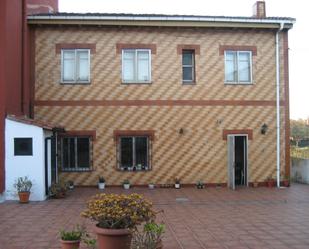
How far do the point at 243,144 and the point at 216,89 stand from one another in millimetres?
2845

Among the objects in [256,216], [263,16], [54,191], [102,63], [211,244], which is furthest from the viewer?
[263,16]

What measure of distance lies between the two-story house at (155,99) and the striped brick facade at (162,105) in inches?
1.7

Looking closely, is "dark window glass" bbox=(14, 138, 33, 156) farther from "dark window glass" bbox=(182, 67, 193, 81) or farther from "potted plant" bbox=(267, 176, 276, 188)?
"potted plant" bbox=(267, 176, 276, 188)

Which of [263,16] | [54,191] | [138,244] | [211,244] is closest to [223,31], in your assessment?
[263,16]

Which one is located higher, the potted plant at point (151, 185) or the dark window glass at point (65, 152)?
the dark window glass at point (65, 152)

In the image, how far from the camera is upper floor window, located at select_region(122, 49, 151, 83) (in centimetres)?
1973

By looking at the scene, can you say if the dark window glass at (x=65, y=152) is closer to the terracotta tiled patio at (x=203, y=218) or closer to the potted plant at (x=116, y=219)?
the terracotta tiled patio at (x=203, y=218)

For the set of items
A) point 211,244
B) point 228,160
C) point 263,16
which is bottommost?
point 211,244

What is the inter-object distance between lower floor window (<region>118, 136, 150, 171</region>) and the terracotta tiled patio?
1317 mm

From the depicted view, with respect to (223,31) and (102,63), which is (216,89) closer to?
(223,31)

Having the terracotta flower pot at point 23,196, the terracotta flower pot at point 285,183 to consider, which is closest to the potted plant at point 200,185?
the terracotta flower pot at point 285,183

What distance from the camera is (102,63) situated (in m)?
19.6

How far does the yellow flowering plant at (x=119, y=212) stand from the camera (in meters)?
8.01

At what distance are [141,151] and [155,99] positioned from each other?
2360 mm
